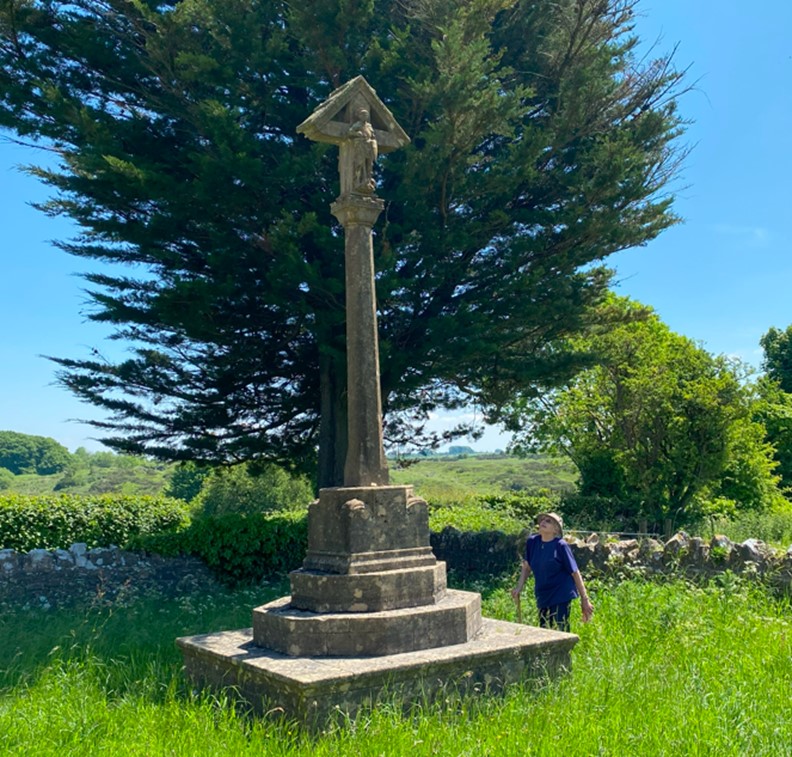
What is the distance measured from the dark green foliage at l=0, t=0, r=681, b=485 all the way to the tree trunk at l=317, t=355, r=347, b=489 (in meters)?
0.04

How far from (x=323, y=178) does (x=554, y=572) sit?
7.33 meters

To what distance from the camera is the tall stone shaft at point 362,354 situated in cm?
578

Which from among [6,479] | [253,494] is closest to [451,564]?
[253,494]

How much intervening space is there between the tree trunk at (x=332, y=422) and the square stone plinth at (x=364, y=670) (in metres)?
5.99

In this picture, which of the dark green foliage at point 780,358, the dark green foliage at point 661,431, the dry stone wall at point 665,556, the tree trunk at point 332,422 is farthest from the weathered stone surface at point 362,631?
the dark green foliage at point 780,358

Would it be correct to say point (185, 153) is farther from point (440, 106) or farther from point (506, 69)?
point (506, 69)

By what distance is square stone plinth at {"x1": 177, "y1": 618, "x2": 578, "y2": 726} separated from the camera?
438 cm

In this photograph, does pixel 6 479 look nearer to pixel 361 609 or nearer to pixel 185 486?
pixel 185 486

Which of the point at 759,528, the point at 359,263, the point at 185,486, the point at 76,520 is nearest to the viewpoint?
the point at 359,263

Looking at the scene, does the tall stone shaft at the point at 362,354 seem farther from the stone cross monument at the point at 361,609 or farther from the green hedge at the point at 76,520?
the green hedge at the point at 76,520

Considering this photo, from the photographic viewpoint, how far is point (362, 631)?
501 centimetres

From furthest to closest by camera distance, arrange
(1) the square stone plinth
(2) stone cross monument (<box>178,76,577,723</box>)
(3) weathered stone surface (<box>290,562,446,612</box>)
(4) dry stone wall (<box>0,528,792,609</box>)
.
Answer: (4) dry stone wall (<box>0,528,792,609</box>)
(3) weathered stone surface (<box>290,562,446,612</box>)
(2) stone cross monument (<box>178,76,577,723</box>)
(1) the square stone plinth

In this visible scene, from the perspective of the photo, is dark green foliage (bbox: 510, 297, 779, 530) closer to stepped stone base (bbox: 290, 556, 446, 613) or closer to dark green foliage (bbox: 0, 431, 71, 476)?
stepped stone base (bbox: 290, 556, 446, 613)

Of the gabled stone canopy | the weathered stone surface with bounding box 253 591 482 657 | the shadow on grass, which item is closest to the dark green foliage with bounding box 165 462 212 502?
the shadow on grass
